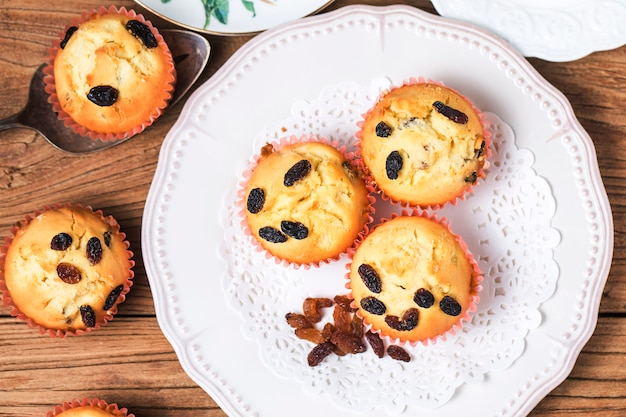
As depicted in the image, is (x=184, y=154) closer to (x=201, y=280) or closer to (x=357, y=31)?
(x=201, y=280)

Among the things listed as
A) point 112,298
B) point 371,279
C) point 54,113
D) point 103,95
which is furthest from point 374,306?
point 54,113

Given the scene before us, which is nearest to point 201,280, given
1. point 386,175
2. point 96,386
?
point 96,386

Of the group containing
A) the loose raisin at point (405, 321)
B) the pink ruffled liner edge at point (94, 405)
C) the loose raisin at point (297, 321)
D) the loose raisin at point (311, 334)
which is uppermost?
the loose raisin at point (405, 321)

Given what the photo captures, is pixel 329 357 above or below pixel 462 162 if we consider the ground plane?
below

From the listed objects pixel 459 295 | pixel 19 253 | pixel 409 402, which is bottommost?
pixel 409 402

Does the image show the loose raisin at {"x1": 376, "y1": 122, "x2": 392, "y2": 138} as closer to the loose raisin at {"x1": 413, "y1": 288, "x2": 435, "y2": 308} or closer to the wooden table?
the loose raisin at {"x1": 413, "y1": 288, "x2": 435, "y2": 308}

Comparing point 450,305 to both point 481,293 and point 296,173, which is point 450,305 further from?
point 296,173

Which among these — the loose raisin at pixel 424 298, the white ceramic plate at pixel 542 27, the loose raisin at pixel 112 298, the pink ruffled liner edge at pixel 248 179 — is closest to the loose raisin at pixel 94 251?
the loose raisin at pixel 112 298

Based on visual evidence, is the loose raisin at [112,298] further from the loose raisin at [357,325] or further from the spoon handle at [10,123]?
the loose raisin at [357,325]
